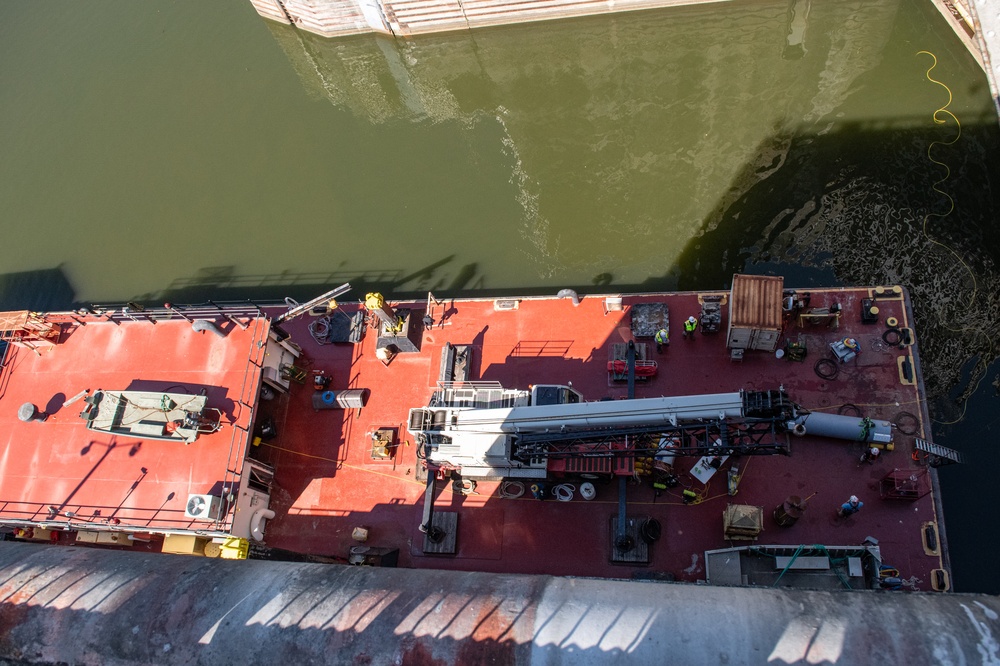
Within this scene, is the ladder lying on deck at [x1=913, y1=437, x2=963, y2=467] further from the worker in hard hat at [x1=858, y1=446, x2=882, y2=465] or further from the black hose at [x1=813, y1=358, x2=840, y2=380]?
the black hose at [x1=813, y1=358, x2=840, y2=380]

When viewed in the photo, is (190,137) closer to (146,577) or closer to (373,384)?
(373,384)

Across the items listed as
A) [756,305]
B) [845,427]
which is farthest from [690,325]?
[845,427]

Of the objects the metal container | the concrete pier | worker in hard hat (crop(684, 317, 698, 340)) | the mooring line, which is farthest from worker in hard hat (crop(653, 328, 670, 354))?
the concrete pier

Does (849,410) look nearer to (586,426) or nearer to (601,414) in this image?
(601,414)

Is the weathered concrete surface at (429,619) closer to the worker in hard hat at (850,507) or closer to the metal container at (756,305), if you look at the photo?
the worker in hard hat at (850,507)

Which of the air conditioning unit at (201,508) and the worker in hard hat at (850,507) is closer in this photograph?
the worker in hard hat at (850,507)

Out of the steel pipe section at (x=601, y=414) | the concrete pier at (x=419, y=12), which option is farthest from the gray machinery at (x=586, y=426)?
the concrete pier at (x=419, y=12)

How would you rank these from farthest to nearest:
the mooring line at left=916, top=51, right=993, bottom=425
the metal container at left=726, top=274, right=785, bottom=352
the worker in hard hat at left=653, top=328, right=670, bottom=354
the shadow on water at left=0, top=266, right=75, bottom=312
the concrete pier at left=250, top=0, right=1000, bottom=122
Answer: the concrete pier at left=250, top=0, right=1000, bottom=122, the shadow on water at left=0, top=266, right=75, bottom=312, the mooring line at left=916, top=51, right=993, bottom=425, the worker in hard hat at left=653, top=328, right=670, bottom=354, the metal container at left=726, top=274, right=785, bottom=352
